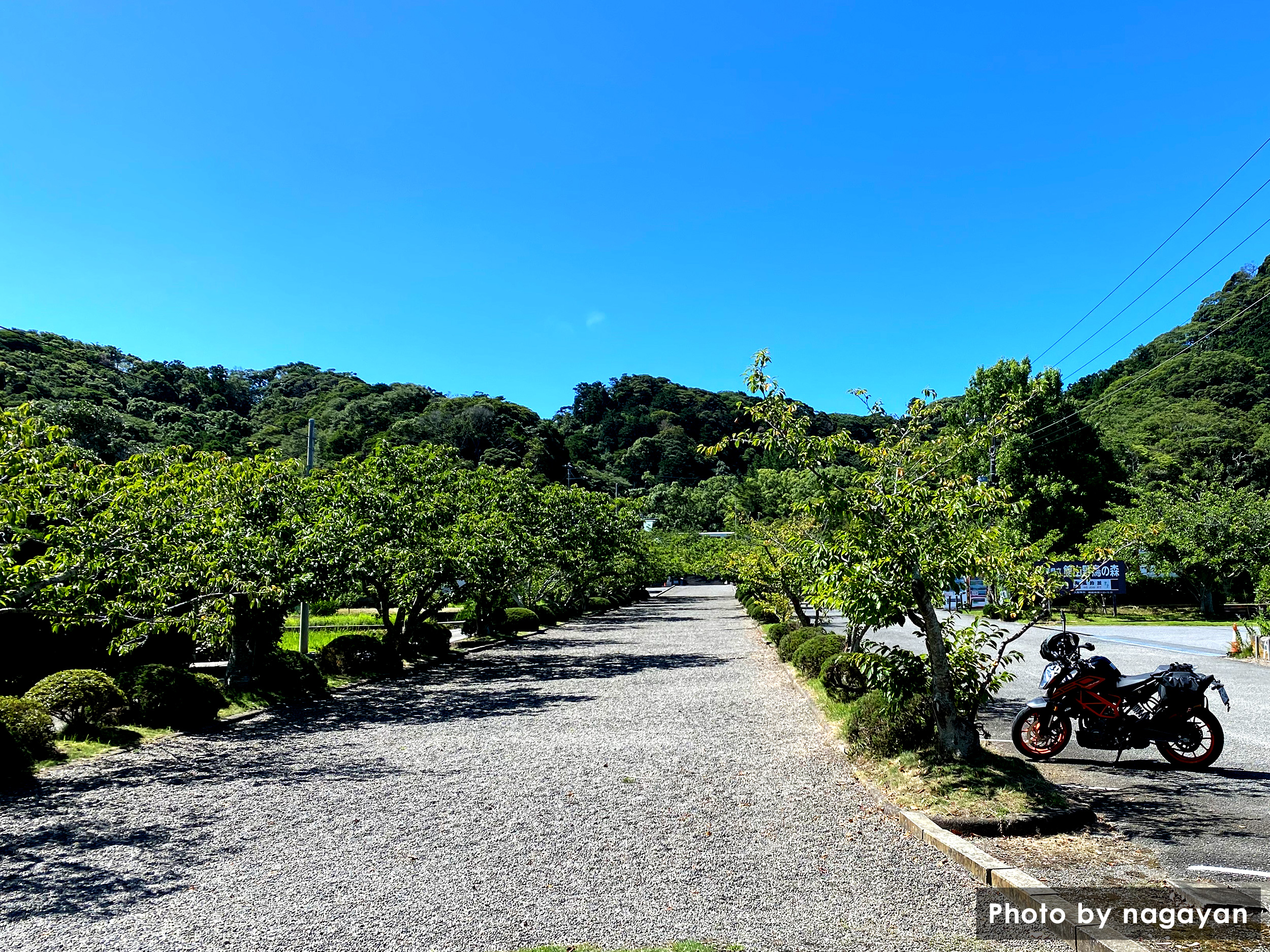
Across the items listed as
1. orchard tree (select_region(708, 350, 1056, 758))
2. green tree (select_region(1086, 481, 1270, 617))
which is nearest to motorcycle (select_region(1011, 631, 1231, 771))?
orchard tree (select_region(708, 350, 1056, 758))

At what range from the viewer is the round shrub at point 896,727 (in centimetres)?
747

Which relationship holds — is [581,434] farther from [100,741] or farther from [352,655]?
[100,741]

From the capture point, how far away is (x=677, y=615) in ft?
119

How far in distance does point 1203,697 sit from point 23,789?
34.1 feet

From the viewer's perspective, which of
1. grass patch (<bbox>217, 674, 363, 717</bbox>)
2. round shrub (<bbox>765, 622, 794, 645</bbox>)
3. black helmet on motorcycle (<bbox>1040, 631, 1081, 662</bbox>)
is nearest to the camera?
black helmet on motorcycle (<bbox>1040, 631, 1081, 662</bbox>)

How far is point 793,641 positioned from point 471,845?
11.3 m

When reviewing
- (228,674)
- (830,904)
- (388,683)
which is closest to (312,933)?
(830,904)

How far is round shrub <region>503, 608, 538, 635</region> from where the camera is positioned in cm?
2514

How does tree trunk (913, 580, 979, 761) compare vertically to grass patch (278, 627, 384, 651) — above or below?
above

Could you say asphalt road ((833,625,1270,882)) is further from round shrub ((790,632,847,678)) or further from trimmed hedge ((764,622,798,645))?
trimmed hedge ((764,622,798,645))

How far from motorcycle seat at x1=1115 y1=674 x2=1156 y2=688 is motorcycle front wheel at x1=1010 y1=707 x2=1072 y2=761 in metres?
0.56

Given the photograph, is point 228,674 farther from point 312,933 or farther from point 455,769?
point 312,933

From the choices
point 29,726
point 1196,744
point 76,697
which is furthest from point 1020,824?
point 76,697

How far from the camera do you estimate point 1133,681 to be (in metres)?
7.55
